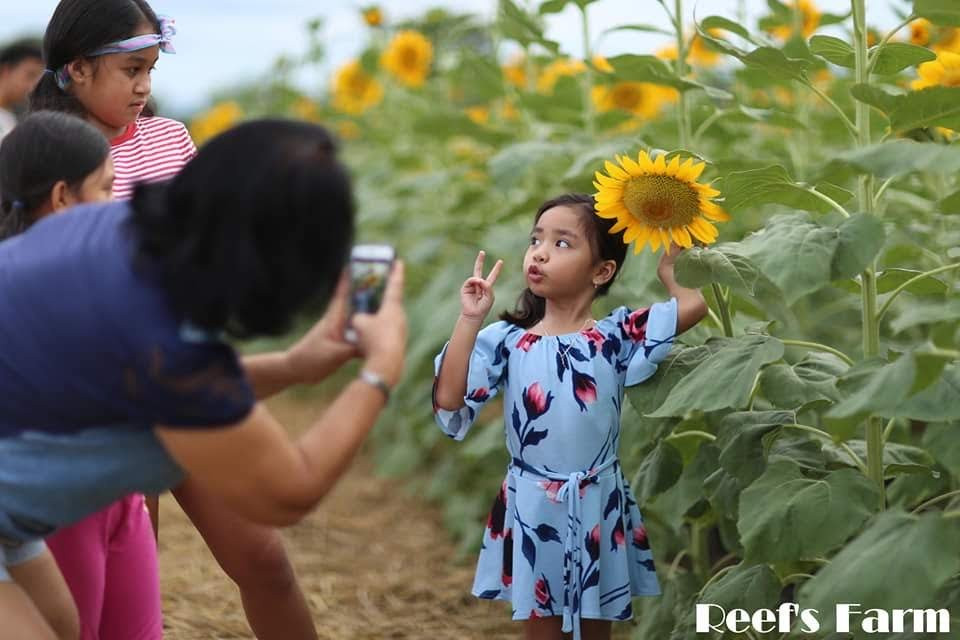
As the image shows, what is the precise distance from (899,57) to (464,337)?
2.98 feet

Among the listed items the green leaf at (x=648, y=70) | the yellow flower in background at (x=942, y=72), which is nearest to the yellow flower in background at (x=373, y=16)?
the green leaf at (x=648, y=70)

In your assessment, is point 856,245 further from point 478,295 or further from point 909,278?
point 478,295

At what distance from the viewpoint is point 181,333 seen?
1717mm

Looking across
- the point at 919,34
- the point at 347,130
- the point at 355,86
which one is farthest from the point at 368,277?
the point at 347,130

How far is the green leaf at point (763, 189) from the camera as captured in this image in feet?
7.45

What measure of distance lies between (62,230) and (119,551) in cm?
73

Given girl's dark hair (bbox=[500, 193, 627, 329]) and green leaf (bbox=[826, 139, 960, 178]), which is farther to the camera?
girl's dark hair (bbox=[500, 193, 627, 329])

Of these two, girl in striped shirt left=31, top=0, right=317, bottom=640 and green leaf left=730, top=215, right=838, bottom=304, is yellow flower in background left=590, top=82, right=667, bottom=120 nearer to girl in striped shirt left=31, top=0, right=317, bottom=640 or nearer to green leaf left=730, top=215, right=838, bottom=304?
girl in striped shirt left=31, top=0, right=317, bottom=640

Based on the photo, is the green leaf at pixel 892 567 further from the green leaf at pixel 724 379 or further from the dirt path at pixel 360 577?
the dirt path at pixel 360 577

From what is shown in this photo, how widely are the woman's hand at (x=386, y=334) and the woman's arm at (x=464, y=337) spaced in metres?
0.36

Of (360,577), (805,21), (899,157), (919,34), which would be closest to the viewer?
(899,157)

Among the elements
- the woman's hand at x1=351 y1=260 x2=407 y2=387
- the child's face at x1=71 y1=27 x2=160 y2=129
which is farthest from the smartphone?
the child's face at x1=71 y1=27 x2=160 y2=129

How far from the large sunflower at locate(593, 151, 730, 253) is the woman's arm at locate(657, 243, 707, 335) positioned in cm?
5

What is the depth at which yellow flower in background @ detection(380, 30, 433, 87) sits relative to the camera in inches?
224
